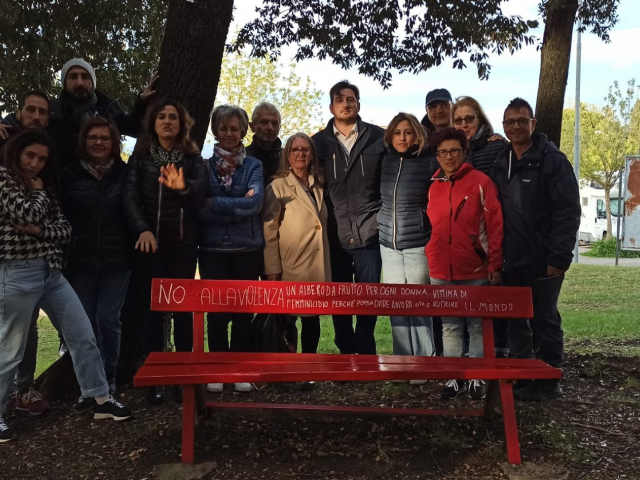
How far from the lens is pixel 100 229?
13.9 feet

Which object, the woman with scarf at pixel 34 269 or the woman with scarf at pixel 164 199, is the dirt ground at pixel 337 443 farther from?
the woman with scarf at pixel 164 199

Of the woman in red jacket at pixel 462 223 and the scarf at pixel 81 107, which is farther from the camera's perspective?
the scarf at pixel 81 107

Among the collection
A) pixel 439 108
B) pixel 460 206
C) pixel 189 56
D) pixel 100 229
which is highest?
pixel 189 56

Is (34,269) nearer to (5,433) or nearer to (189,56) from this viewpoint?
(5,433)

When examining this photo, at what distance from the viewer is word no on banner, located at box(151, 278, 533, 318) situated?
147 inches

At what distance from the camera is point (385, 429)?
3.87m

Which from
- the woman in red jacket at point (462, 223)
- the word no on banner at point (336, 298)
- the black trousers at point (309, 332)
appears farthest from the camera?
the black trousers at point (309, 332)

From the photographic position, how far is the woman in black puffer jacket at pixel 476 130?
4.81 m

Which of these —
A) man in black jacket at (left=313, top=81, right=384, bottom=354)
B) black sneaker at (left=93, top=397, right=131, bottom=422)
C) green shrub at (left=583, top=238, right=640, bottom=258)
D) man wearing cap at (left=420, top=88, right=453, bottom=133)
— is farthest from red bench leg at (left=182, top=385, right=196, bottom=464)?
green shrub at (left=583, top=238, right=640, bottom=258)

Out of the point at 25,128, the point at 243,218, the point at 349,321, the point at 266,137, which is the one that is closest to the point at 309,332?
the point at 349,321

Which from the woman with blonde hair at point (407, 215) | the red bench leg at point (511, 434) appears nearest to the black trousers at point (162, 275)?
the woman with blonde hair at point (407, 215)

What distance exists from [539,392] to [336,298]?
5.82 ft

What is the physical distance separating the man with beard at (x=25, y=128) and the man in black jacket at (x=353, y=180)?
77.2 inches

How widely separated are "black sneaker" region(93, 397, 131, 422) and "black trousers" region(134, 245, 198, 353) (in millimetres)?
445
